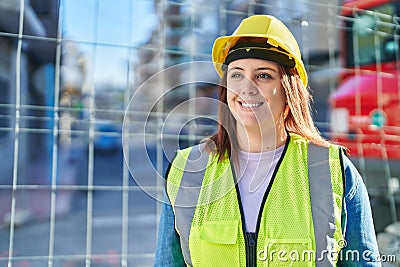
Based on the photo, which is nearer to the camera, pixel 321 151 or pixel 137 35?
pixel 321 151

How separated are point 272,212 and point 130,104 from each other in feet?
1.30

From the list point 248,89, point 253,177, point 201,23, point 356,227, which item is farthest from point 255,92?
point 201,23

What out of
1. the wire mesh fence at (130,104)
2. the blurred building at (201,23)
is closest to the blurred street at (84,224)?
the wire mesh fence at (130,104)

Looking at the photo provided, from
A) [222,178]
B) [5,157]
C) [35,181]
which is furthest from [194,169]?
[35,181]

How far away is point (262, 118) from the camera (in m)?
0.71

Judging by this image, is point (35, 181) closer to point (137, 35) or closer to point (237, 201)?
point (137, 35)

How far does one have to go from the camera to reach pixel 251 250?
678 mm

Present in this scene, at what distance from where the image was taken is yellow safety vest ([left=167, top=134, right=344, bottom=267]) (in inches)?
26.5

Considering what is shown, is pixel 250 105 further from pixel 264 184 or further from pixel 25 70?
pixel 25 70

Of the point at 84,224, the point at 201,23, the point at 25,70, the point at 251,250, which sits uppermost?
the point at 25,70

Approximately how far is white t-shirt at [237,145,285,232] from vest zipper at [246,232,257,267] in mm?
11

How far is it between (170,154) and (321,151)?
31 cm

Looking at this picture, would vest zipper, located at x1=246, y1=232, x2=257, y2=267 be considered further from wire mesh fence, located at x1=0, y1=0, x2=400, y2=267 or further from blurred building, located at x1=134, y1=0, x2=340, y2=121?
blurred building, located at x1=134, y1=0, x2=340, y2=121

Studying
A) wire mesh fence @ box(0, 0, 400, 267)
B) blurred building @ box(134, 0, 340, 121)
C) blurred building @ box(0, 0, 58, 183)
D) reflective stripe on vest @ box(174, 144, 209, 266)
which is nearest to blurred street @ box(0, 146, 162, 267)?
wire mesh fence @ box(0, 0, 400, 267)
